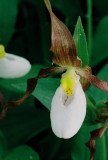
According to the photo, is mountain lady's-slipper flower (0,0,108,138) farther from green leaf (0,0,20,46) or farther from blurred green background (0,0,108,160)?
green leaf (0,0,20,46)

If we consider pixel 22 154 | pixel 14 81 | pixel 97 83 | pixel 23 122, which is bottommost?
pixel 23 122

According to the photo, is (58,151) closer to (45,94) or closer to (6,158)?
(6,158)

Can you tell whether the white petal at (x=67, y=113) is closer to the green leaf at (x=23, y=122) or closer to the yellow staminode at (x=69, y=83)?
the yellow staminode at (x=69, y=83)

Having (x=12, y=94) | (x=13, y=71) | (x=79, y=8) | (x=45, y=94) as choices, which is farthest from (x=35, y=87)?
(x=79, y=8)

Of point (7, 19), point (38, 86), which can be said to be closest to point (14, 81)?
point (38, 86)

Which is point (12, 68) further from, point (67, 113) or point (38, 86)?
point (67, 113)

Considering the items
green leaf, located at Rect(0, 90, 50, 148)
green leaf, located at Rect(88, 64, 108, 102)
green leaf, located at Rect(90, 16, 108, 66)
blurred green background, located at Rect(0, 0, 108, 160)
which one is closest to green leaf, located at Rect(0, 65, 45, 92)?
blurred green background, located at Rect(0, 0, 108, 160)
